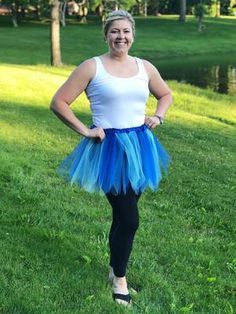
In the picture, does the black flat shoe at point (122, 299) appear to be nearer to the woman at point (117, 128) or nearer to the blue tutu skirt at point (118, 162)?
the woman at point (117, 128)

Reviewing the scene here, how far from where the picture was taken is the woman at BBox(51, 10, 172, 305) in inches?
170

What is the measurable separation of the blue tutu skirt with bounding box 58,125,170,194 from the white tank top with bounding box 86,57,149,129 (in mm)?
73

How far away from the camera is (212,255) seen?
19.2 feet

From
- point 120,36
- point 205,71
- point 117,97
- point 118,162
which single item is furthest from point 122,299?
point 205,71

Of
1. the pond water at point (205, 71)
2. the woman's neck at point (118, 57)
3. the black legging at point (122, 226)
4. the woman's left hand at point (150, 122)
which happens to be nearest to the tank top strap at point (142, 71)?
the woman's neck at point (118, 57)

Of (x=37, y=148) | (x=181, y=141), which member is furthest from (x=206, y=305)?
(x=181, y=141)

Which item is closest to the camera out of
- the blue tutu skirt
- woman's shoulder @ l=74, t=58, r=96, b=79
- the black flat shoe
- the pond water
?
woman's shoulder @ l=74, t=58, r=96, b=79

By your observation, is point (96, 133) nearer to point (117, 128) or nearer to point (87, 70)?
point (117, 128)

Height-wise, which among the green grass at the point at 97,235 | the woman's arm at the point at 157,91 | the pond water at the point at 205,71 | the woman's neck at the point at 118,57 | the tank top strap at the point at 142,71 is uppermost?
the woman's neck at the point at 118,57

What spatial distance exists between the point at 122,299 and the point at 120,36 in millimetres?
1896

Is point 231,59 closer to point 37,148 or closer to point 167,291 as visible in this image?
point 37,148

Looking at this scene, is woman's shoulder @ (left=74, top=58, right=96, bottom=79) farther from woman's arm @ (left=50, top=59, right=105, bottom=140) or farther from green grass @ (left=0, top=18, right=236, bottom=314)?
green grass @ (left=0, top=18, right=236, bottom=314)

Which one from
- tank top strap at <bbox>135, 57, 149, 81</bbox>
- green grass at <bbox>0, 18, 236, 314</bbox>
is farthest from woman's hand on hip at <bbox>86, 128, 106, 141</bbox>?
green grass at <bbox>0, 18, 236, 314</bbox>

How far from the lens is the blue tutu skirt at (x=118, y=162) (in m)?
4.39
